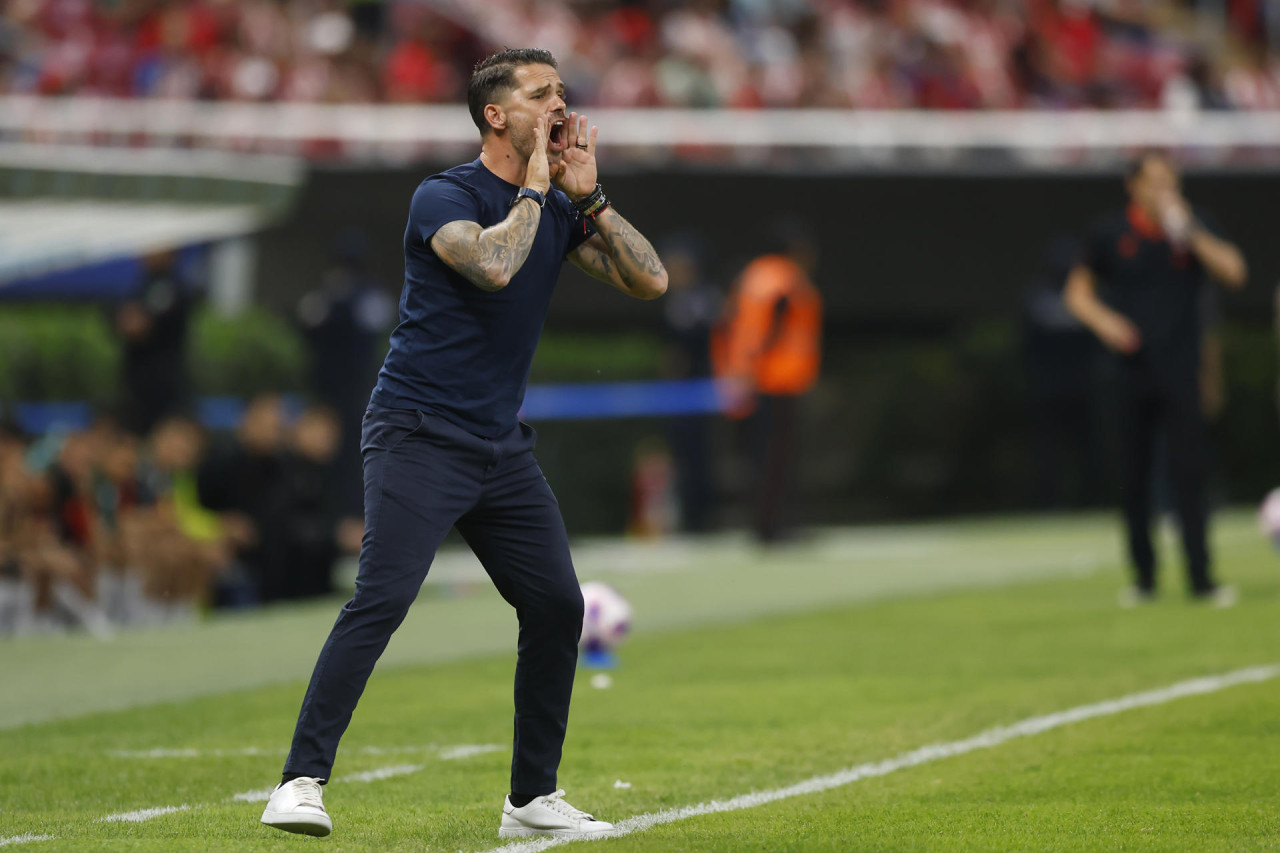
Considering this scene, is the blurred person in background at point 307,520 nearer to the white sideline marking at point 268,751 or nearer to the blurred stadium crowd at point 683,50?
the white sideline marking at point 268,751

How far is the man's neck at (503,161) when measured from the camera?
224 inches

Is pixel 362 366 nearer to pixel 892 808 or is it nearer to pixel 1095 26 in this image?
pixel 892 808

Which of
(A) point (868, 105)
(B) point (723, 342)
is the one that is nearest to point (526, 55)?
(B) point (723, 342)

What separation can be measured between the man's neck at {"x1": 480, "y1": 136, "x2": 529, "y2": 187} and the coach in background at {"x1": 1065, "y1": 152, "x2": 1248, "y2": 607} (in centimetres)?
612

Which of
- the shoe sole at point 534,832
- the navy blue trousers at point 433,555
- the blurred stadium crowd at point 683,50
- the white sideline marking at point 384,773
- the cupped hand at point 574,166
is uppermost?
the blurred stadium crowd at point 683,50

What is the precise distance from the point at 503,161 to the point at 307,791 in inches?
71.0

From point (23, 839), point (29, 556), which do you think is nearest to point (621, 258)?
point (23, 839)

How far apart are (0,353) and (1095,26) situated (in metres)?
15.7

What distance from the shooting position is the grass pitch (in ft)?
19.2

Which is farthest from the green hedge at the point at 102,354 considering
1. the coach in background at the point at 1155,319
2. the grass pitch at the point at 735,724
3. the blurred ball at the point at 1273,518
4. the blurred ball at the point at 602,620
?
the blurred ball at the point at 1273,518

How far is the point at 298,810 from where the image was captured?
5.20 metres

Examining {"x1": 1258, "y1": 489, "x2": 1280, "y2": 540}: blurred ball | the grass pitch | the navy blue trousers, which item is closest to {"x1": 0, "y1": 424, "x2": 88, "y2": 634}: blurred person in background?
the grass pitch

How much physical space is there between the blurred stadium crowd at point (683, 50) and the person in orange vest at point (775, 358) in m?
7.04

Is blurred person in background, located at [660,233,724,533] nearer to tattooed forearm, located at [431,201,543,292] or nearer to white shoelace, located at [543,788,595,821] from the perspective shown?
white shoelace, located at [543,788,595,821]
